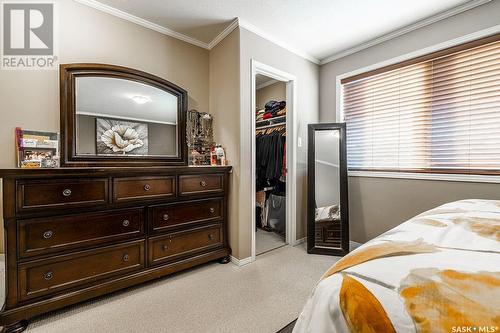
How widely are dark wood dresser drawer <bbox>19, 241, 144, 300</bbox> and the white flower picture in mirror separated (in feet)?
2.91

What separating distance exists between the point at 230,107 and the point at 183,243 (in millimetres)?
1508

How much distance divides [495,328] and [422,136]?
2445 millimetres

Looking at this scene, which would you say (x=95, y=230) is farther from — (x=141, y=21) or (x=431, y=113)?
(x=431, y=113)

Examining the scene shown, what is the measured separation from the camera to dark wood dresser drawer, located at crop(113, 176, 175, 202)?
178 centimetres

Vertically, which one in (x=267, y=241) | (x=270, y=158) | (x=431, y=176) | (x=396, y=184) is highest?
(x=270, y=158)

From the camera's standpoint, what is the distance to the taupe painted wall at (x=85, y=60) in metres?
1.73

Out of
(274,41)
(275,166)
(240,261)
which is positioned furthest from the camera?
(275,166)

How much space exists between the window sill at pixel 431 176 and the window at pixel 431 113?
0.18 ft

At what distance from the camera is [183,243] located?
214 centimetres

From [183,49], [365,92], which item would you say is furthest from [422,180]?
[183,49]

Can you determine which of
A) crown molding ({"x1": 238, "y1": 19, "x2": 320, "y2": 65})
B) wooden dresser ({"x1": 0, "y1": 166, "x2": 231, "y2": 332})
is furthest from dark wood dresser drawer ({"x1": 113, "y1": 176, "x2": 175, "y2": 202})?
crown molding ({"x1": 238, "y1": 19, "x2": 320, "y2": 65})

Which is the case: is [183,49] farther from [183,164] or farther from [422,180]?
[422,180]

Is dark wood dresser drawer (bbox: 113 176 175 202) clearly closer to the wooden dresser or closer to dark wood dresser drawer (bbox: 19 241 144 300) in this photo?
the wooden dresser

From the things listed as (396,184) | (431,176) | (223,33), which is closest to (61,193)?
(223,33)
